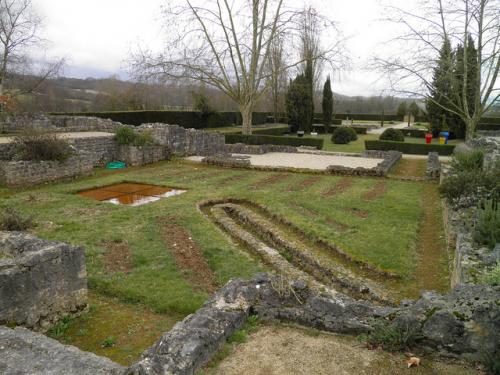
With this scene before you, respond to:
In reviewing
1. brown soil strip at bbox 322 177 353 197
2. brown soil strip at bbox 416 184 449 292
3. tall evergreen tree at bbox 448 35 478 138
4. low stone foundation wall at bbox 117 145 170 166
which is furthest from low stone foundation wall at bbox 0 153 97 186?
tall evergreen tree at bbox 448 35 478 138

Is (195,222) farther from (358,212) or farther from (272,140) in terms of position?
(272,140)

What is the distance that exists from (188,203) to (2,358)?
711 cm

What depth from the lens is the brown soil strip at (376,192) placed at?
36.9 feet

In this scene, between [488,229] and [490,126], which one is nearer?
[488,229]

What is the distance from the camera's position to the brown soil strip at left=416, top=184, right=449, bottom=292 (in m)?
5.96

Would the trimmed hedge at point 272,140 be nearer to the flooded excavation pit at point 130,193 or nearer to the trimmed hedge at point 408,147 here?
the trimmed hedge at point 408,147

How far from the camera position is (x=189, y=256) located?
6.69 meters

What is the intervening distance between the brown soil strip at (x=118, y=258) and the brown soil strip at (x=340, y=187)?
6374 millimetres

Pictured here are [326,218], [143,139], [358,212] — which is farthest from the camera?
[143,139]

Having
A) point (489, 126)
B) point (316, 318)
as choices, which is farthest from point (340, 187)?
point (489, 126)

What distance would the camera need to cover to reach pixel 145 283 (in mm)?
5664

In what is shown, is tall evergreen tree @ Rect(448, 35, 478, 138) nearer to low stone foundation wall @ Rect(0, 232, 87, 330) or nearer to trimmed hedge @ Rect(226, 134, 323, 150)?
trimmed hedge @ Rect(226, 134, 323, 150)

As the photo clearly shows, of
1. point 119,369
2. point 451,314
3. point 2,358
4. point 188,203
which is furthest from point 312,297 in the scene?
point 188,203

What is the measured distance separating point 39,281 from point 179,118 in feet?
93.4
